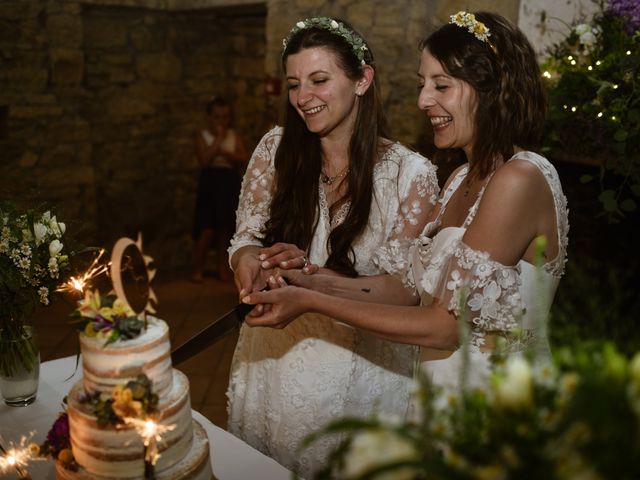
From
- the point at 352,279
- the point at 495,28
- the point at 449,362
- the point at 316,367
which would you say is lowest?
the point at 316,367

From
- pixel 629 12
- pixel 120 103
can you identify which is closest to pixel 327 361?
pixel 629 12

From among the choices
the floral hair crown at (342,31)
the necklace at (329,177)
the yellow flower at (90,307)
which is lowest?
the yellow flower at (90,307)

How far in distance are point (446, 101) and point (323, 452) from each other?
1.24m

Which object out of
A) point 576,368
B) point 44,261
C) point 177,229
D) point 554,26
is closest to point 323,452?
point 44,261

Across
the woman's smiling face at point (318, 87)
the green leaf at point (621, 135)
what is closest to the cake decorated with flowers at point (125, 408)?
the woman's smiling face at point (318, 87)

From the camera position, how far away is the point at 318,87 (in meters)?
2.19

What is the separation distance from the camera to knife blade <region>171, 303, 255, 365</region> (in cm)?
169

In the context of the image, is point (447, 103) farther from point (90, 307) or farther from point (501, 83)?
point (90, 307)

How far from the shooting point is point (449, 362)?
1.91m

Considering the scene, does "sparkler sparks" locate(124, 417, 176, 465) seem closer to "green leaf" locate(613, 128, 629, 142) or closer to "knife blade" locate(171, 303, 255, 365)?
"knife blade" locate(171, 303, 255, 365)

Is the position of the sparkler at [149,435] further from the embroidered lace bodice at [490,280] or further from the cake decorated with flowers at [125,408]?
the embroidered lace bodice at [490,280]

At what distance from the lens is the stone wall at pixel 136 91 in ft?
17.5

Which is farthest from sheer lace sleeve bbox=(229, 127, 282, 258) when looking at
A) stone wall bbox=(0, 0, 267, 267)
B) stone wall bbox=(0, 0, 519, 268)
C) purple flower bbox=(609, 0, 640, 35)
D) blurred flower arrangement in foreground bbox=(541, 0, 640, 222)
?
stone wall bbox=(0, 0, 267, 267)

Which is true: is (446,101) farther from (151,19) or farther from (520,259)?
(151,19)
